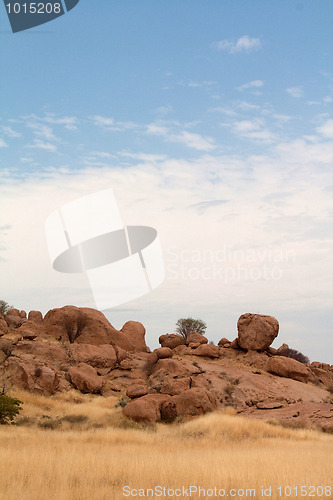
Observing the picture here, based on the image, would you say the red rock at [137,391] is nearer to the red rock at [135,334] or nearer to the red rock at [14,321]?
the red rock at [135,334]

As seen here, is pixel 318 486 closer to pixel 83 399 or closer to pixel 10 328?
pixel 83 399

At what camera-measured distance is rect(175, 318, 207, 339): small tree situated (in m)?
54.4

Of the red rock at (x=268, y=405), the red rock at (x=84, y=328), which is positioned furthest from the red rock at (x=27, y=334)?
the red rock at (x=268, y=405)

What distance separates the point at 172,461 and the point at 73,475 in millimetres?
3128

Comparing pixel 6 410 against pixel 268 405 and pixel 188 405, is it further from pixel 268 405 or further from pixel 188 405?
pixel 268 405

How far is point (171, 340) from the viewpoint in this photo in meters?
43.4

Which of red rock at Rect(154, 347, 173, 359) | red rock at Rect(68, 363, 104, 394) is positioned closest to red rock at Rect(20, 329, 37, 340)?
red rock at Rect(68, 363, 104, 394)

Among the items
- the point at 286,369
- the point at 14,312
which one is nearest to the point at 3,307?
the point at 14,312

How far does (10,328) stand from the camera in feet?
140

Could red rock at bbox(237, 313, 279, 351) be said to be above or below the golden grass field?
above

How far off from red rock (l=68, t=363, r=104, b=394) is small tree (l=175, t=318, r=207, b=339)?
21283 mm

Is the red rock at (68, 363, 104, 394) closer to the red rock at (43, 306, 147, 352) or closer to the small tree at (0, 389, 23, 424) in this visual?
the red rock at (43, 306, 147, 352)

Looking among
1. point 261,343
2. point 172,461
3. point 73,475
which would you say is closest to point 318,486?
point 172,461

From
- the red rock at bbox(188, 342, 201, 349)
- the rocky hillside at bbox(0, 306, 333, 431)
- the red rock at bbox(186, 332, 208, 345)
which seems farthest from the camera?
the red rock at bbox(186, 332, 208, 345)
